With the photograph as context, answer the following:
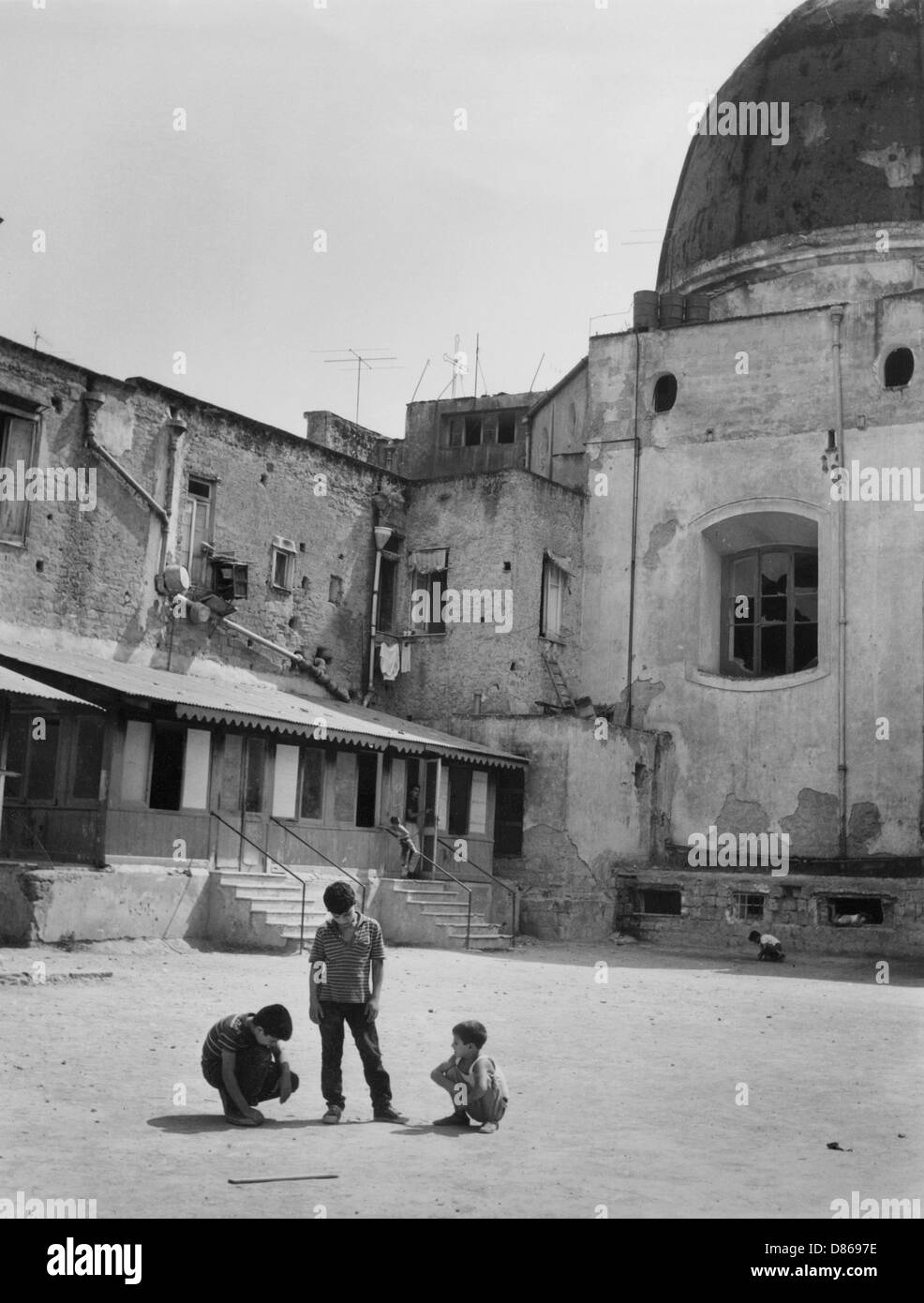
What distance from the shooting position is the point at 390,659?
28406 mm

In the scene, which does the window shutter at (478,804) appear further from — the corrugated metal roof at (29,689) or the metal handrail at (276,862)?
the corrugated metal roof at (29,689)

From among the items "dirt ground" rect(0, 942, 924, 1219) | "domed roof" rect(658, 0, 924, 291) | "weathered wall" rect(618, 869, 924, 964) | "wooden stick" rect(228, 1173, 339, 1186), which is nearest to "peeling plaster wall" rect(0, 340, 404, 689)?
"dirt ground" rect(0, 942, 924, 1219)

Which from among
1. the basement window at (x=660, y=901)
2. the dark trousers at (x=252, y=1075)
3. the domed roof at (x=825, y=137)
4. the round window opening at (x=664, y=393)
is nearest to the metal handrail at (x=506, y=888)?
the basement window at (x=660, y=901)

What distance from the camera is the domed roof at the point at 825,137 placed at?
2878cm

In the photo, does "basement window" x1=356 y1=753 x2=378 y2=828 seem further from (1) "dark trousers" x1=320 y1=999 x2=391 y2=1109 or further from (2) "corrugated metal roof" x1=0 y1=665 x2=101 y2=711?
(1) "dark trousers" x1=320 y1=999 x2=391 y2=1109

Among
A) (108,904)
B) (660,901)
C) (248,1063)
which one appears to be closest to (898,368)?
(660,901)

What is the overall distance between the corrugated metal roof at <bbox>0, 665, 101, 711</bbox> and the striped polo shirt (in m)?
8.55

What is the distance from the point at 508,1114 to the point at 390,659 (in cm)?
1905

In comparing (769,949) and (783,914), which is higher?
(783,914)

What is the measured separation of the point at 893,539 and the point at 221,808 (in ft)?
40.3

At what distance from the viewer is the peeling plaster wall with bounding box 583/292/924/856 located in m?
25.7

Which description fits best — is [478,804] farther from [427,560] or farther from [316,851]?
[427,560]

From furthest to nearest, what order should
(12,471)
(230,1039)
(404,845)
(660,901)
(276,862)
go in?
(660,901), (404,845), (12,471), (276,862), (230,1039)
